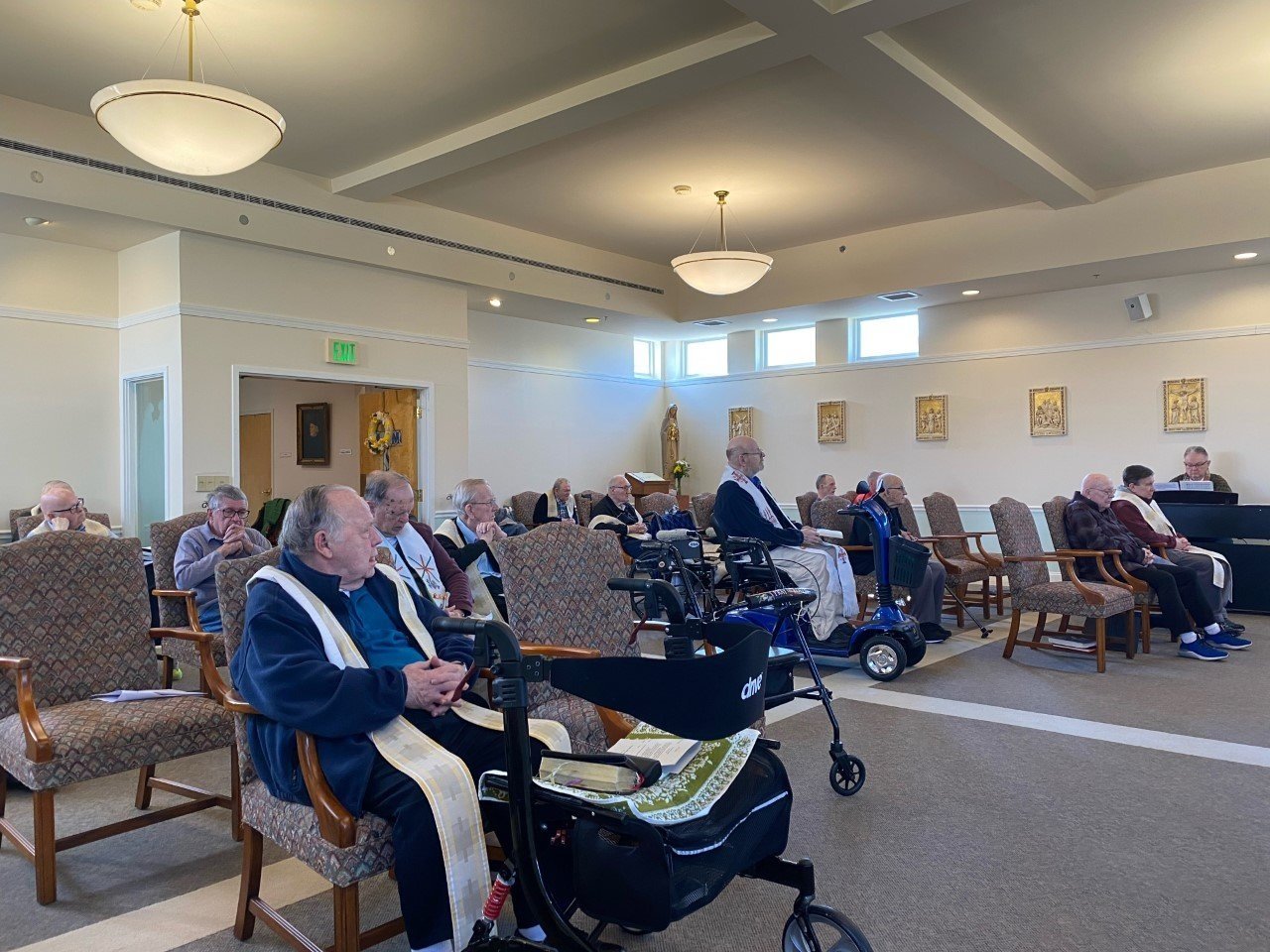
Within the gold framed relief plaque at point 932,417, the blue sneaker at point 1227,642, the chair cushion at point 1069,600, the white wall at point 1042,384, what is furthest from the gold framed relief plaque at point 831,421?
the chair cushion at point 1069,600

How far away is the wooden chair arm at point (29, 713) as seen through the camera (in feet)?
8.48

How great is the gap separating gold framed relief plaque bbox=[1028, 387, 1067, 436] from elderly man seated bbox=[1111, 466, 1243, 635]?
2842 millimetres

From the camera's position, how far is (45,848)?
104 inches

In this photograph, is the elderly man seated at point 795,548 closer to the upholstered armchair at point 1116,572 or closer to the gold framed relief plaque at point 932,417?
the upholstered armchair at point 1116,572

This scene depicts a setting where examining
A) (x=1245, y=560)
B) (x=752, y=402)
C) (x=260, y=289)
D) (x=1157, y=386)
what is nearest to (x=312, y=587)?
(x=260, y=289)

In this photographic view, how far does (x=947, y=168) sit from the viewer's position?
760 centimetres

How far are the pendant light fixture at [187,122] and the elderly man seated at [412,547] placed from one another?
1906mm

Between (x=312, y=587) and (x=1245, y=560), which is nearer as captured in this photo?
(x=312, y=587)

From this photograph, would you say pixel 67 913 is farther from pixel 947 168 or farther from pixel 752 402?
pixel 752 402

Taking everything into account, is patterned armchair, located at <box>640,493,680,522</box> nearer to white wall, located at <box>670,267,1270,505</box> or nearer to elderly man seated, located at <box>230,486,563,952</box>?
white wall, located at <box>670,267,1270,505</box>

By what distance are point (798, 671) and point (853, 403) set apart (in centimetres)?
592

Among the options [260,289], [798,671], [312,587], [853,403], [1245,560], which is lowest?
[798,671]

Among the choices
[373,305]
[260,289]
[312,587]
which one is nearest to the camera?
[312,587]

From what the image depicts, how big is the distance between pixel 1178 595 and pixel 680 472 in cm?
689
